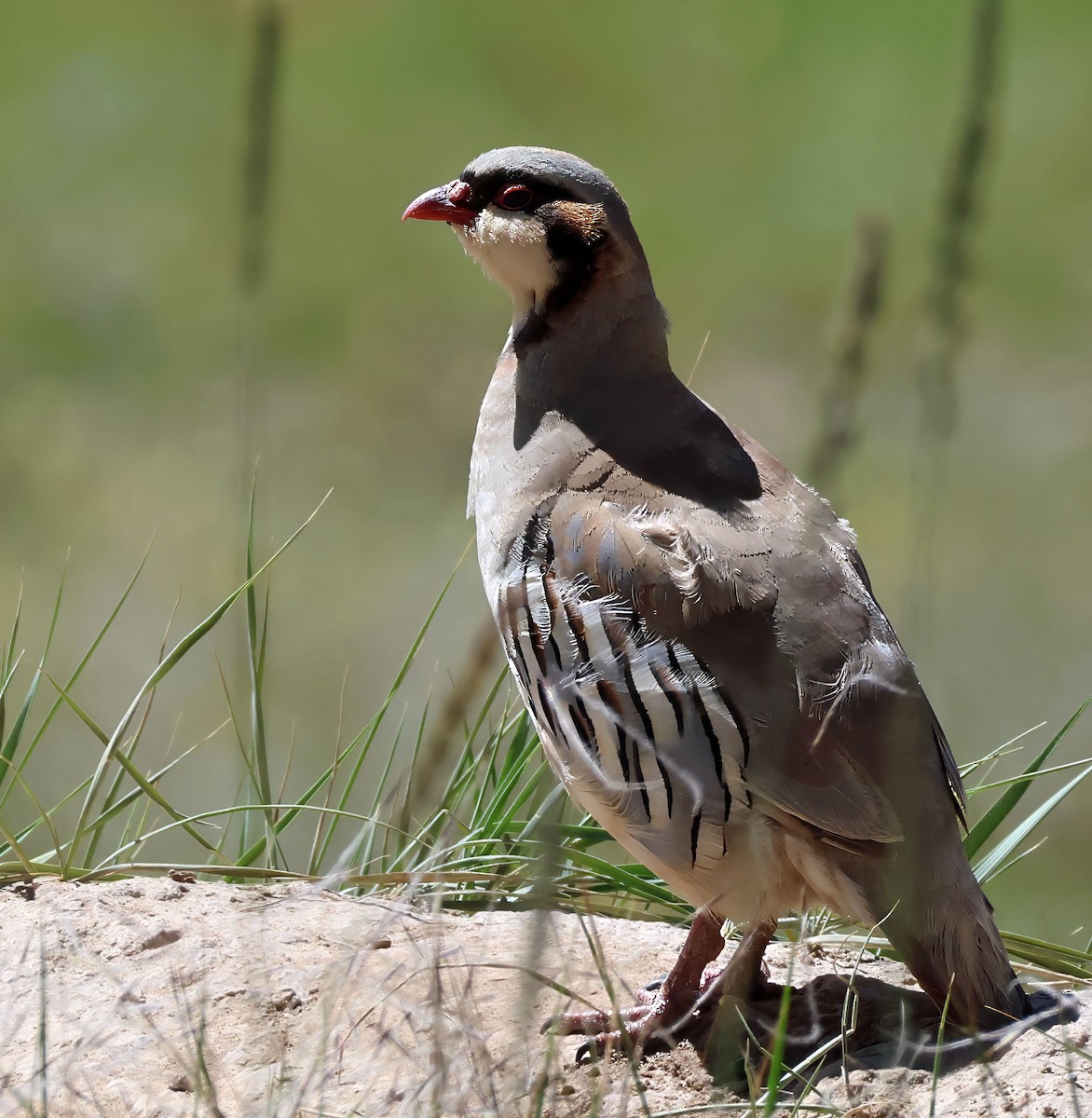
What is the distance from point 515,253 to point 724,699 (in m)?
1.31

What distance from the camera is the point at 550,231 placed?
11.3 ft

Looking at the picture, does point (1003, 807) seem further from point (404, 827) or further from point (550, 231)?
point (550, 231)

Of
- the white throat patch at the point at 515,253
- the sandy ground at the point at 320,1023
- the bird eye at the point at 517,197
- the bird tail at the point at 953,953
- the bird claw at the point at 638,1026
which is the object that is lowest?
the bird claw at the point at 638,1026

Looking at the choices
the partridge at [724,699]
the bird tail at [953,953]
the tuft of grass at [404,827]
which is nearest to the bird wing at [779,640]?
the partridge at [724,699]

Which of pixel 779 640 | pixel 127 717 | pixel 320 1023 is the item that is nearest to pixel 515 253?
pixel 779 640

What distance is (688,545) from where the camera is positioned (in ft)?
9.39

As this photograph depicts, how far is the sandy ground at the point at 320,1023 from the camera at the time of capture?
226 centimetres

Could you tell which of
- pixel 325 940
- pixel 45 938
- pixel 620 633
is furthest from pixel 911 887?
pixel 45 938

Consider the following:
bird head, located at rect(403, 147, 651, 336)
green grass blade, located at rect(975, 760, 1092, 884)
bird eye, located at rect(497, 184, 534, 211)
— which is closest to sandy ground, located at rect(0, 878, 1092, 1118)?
green grass blade, located at rect(975, 760, 1092, 884)

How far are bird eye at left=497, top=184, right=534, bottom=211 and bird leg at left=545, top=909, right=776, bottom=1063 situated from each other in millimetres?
1690

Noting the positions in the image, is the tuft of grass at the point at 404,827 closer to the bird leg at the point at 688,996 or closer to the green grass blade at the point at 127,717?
the green grass blade at the point at 127,717

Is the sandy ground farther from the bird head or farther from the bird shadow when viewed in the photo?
the bird head

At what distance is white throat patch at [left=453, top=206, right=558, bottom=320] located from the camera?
345 cm

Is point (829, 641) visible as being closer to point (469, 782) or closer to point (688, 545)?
point (688, 545)
